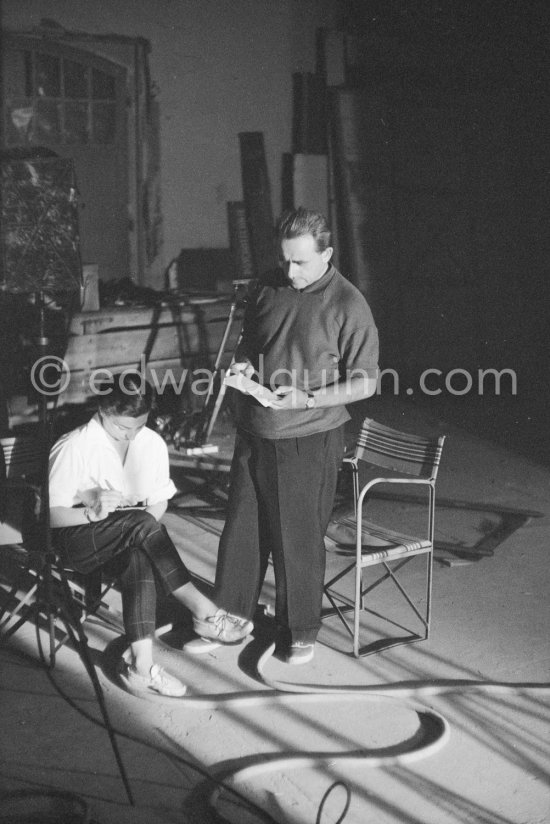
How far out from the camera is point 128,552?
3557mm

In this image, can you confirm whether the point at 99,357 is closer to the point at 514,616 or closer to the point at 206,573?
the point at 206,573

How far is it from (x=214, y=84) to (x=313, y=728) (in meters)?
7.16

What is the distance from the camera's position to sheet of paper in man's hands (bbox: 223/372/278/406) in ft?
11.2

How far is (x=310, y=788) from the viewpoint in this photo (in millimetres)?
2910

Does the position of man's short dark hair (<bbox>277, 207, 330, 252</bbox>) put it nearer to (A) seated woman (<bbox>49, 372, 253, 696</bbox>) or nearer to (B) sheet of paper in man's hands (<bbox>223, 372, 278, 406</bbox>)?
(B) sheet of paper in man's hands (<bbox>223, 372, 278, 406</bbox>)

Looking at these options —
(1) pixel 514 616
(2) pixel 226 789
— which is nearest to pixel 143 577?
(2) pixel 226 789

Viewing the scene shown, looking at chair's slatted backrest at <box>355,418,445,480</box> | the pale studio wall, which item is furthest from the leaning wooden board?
chair's slatted backrest at <box>355,418,445,480</box>

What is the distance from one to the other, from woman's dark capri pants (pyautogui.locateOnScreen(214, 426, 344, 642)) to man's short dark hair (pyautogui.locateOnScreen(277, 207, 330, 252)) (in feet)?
2.44

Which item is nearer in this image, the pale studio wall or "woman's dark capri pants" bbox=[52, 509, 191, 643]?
"woman's dark capri pants" bbox=[52, 509, 191, 643]

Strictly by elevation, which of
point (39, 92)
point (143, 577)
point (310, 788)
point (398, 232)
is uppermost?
point (39, 92)

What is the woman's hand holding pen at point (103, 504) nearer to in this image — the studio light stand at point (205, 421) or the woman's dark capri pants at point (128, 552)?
the woman's dark capri pants at point (128, 552)

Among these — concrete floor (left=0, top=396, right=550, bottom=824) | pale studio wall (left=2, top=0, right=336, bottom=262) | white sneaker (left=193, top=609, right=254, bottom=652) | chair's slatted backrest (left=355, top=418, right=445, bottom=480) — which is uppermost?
pale studio wall (left=2, top=0, right=336, bottom=262)

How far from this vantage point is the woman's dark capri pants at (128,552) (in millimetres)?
3520

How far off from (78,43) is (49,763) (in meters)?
6.86
